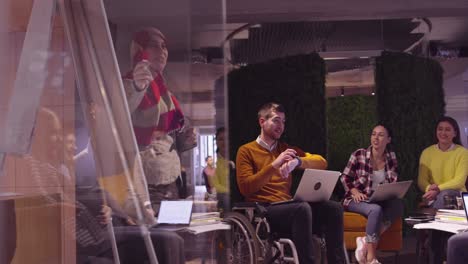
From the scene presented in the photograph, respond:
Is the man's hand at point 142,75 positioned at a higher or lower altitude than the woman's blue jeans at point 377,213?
higher

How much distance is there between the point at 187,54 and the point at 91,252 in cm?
50

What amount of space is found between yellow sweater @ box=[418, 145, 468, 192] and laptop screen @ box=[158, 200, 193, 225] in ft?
12.6

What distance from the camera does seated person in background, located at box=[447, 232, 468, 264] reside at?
2777 mm

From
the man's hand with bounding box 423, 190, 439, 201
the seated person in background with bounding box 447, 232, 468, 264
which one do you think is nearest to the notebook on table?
the seated person in background with bounding box 447, 232, 468, 264

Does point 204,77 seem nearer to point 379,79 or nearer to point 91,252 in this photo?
point 91,252

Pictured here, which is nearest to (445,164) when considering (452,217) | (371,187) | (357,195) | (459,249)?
(371,187)

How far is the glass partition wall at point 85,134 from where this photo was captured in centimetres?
89

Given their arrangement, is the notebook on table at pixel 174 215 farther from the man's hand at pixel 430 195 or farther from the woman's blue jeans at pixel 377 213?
the man's hand at pixel 430 195

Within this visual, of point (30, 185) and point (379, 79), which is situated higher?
point (379, 79)

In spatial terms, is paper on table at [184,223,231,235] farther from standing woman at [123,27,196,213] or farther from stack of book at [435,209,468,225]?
stack of book at [435,209,468,225]

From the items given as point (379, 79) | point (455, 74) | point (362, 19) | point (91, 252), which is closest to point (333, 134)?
point (379, 79)

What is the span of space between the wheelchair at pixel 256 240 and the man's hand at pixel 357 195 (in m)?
1.17

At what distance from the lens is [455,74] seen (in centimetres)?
784

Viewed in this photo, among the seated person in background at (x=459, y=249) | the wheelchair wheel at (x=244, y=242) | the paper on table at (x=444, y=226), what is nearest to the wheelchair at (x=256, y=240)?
the wheelchair wheel at (x=244, y=242)
